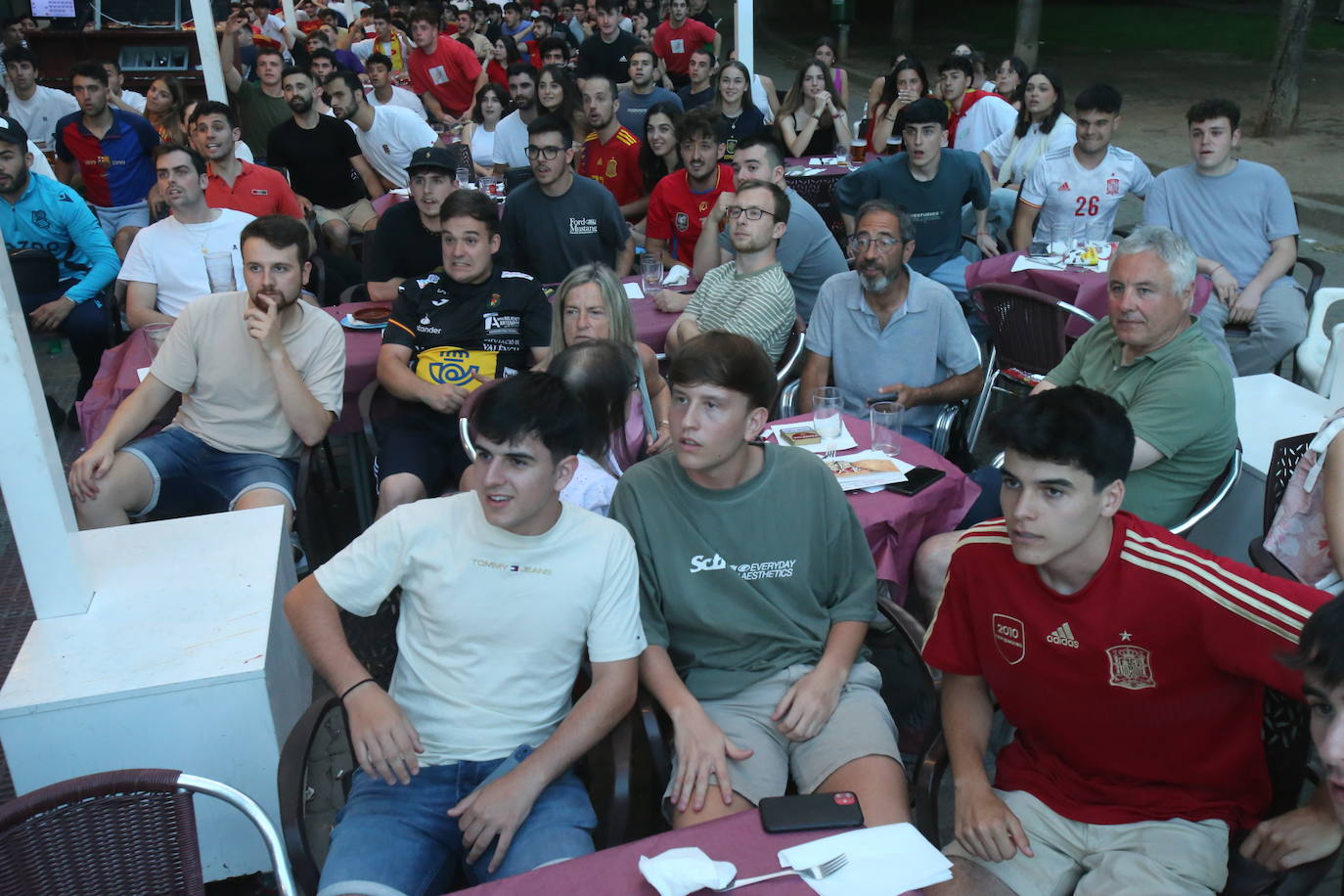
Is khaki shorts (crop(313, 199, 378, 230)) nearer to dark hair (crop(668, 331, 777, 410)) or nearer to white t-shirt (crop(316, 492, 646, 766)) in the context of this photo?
dark hair (crop(668, 331, 777, 410))

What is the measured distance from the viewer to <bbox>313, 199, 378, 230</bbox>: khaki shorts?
7738 mm

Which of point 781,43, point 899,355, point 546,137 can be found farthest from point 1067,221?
point 781,43

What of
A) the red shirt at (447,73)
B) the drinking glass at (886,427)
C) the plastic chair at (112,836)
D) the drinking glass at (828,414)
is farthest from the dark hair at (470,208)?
the red shirt at (447,73)

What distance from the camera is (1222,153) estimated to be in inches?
220

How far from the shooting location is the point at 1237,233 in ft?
18.4

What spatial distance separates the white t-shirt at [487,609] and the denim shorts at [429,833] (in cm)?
7

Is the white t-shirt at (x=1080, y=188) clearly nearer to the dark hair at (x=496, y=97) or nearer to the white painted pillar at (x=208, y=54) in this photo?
the dark hair at (x=496, y=97)

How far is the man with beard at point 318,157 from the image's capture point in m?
7.81

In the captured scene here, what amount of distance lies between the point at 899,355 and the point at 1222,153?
8.65ft

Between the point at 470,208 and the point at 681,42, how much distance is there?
9815 mm

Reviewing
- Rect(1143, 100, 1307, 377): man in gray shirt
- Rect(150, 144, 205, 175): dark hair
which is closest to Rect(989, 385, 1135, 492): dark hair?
Rect(1143, 100, 1307, 377): man in gray shirt

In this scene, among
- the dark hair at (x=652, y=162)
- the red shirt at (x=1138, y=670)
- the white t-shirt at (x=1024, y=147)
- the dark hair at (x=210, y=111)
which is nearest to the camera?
the red shirt at (x=1138, y=670)

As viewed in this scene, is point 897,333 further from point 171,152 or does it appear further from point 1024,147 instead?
point 1024,147

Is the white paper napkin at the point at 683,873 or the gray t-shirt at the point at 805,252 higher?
the gray t-shirt at the point at 805,252
